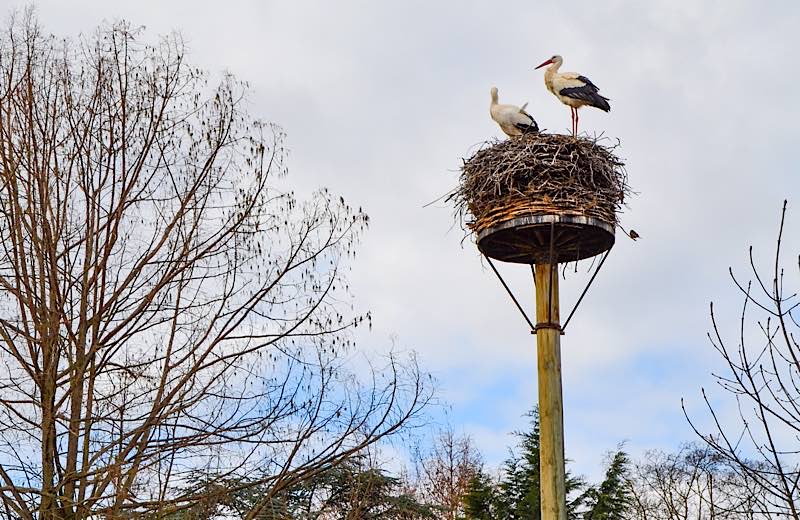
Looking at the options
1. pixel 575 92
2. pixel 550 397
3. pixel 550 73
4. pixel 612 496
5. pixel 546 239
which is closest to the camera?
pixel 550 397

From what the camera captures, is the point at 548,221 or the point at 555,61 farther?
the point at 555,61

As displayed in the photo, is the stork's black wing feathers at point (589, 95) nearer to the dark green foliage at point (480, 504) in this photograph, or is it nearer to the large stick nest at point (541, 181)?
the large stick nest at point (541, 181)

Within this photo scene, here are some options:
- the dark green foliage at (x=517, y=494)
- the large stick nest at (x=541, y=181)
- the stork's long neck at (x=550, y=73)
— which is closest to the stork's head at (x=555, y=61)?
the stork's long neck at (x=550, y=73)

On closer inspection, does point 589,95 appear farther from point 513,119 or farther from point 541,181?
point 541,181

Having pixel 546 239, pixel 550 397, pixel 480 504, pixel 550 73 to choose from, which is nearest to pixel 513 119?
pixel 550 73

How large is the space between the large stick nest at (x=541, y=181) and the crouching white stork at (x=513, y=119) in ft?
1.73

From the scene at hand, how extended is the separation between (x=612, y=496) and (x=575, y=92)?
721 centimetres

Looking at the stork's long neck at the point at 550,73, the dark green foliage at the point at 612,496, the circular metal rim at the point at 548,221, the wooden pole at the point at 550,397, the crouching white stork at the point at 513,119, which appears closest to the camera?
the wooden pole at the point at 550,397

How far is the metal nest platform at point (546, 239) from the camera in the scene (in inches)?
203

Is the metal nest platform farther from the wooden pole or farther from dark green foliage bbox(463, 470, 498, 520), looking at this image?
dark green foliage bbox(463, 470, 498, 520)

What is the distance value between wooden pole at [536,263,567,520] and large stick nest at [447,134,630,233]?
376 mm

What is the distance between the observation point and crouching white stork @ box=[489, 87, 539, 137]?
20.8 ft

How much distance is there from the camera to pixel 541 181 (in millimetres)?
5324

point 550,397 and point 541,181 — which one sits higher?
point 541,181
